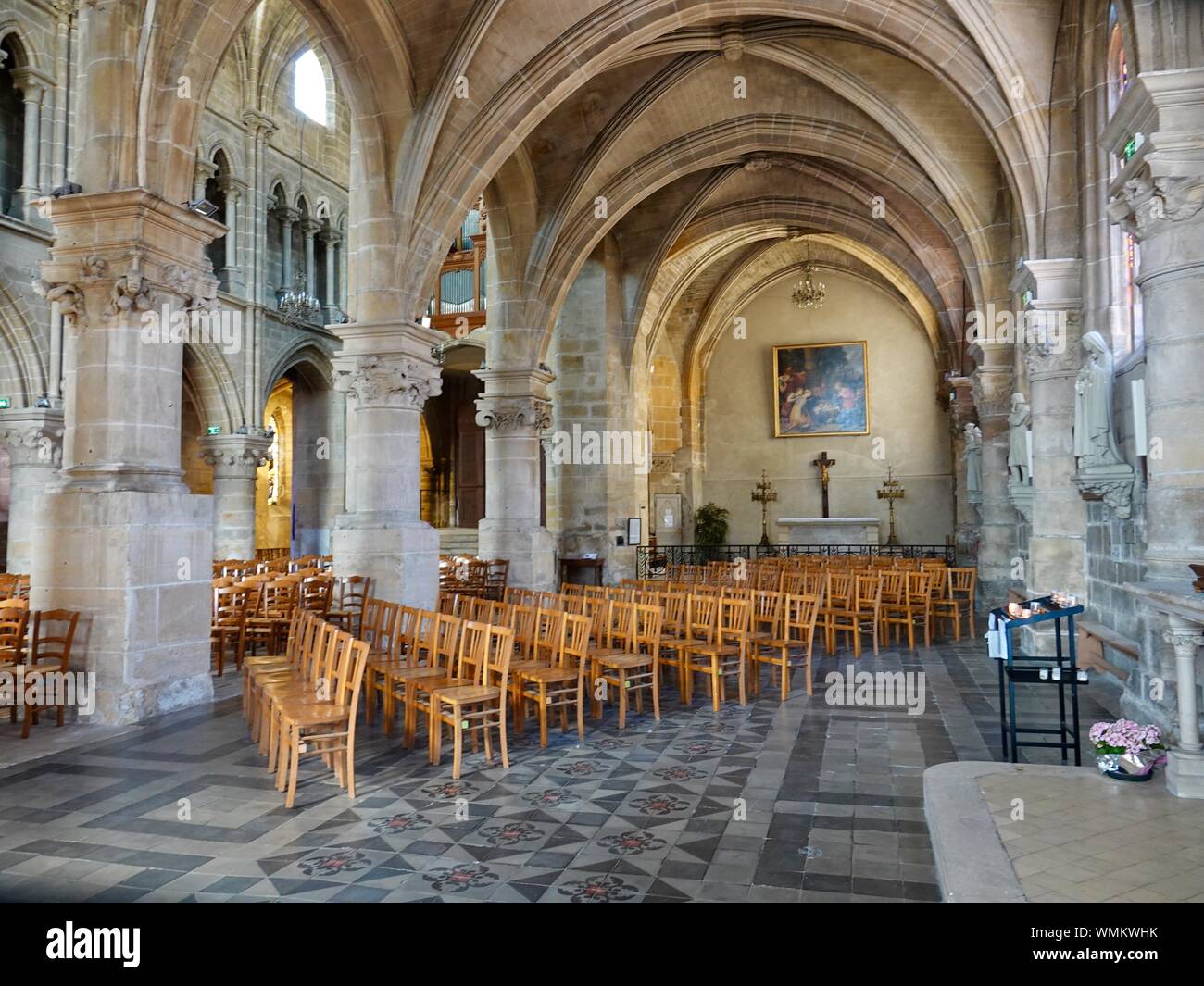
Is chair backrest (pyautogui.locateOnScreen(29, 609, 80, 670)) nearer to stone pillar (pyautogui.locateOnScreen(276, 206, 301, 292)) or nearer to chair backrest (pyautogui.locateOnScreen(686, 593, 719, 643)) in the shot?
chair backrest (pyautogui.locateOnScreen(686, 593, 719, 643))

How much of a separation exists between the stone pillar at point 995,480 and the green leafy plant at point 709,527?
12036mm

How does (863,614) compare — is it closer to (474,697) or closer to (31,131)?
(474,697)

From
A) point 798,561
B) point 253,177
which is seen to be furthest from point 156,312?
point 253,177

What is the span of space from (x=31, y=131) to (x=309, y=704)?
47.6 feet

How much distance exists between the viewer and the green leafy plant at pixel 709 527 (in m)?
25.1

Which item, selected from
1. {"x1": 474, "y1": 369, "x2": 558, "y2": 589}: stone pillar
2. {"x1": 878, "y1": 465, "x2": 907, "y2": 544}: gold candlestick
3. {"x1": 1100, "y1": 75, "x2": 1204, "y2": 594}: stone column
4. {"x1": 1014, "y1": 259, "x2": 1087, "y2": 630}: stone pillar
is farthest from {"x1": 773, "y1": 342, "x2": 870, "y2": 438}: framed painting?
{"x1": 1100, "y1": 75, "x2": 1204, "y2": 594}: stone column

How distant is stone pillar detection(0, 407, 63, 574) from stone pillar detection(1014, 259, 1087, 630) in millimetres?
15014

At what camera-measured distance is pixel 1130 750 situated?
425cm

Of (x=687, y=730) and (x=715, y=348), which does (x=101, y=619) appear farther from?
(x=715, y=348)

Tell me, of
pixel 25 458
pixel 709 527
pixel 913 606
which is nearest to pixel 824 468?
pixel 709 527

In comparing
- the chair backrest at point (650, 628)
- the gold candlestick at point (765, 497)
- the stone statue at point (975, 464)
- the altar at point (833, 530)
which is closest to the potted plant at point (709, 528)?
the gold candlestick at point (765, 497)
